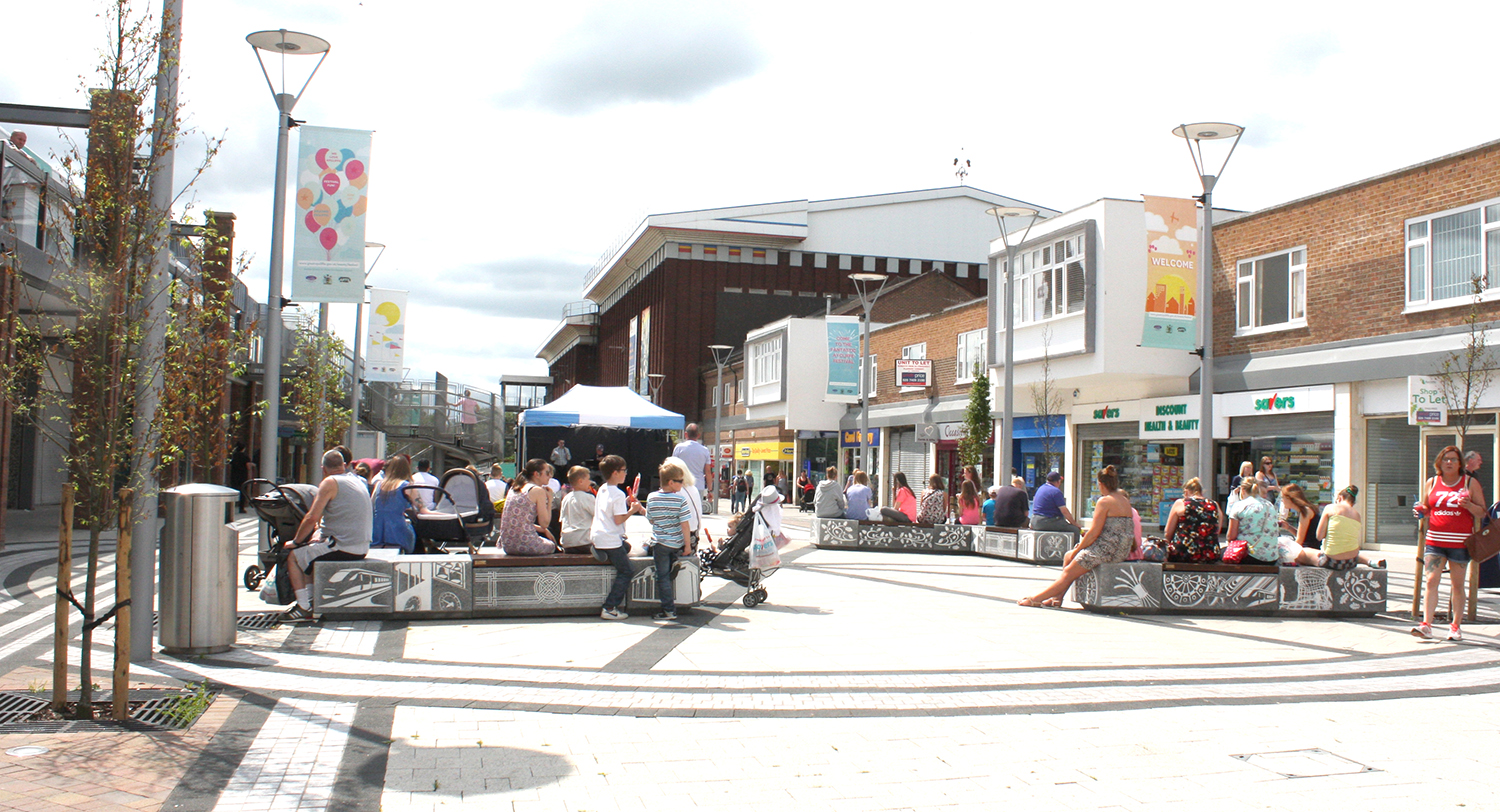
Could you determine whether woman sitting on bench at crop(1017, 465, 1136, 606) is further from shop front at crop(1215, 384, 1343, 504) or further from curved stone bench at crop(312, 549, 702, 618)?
shop front at crop(1215, 384, 1343, 504)

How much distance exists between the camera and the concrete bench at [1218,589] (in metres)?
11.1

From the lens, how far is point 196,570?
24.6 ft

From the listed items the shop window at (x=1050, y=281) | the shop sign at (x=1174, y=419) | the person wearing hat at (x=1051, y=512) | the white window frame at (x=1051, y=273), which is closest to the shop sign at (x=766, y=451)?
the white window frame at (x=1051, y=273)

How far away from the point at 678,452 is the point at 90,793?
1180cm

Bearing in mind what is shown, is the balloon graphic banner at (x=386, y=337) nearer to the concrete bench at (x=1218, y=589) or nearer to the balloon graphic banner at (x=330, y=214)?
the balloon graphic banner at (x=330, y=214)

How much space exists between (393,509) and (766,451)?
42702 mm

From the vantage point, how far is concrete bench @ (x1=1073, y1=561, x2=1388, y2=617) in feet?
36.4

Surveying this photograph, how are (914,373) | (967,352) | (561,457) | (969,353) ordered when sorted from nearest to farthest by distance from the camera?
(561,457) < (969,353) < (967,352) < (914,373)

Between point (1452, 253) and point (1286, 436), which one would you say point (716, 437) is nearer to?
point (1286, 436)

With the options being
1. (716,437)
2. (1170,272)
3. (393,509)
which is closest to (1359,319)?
(1170,272)

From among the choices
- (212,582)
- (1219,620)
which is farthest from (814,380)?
(212,582)

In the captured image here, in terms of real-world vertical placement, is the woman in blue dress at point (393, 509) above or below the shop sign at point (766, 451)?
below

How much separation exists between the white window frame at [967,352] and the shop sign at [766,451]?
15.2 meters

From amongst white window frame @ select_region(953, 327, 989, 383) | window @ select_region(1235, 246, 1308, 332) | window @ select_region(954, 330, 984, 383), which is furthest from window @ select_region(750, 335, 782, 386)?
window @ select_region(1235, 246, 1308, 332)
